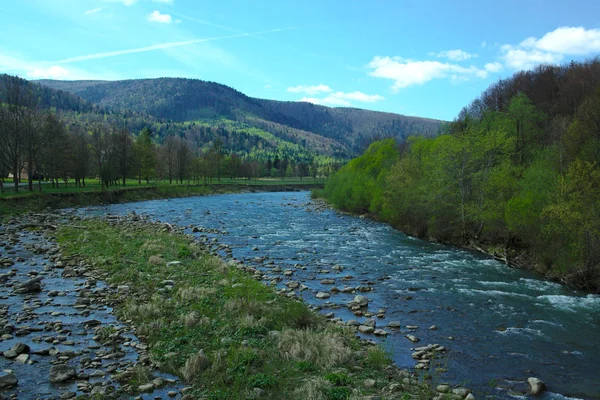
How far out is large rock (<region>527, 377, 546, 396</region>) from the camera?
449 inches

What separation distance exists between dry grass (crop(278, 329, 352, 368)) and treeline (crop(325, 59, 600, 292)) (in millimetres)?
17550

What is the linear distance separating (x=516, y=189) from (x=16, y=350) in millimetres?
33708

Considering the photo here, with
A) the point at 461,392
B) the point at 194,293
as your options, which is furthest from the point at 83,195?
the point at 461,392

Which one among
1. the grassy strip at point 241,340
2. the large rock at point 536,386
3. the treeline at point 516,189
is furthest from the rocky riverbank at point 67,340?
the treeline at point 516,189

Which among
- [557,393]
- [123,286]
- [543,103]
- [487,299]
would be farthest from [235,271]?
[543,103]

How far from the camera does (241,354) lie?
456 inches

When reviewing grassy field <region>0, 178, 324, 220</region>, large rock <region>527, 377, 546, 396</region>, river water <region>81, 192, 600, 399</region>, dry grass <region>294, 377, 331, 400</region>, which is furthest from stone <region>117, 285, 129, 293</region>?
grassy field <region>0, 178, 324, 220</region>

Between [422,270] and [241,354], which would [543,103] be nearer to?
[422,270]

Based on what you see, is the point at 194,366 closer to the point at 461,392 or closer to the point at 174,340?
the point at 174,340

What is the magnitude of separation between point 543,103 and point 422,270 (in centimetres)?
5159

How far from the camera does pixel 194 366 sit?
10.9 meters

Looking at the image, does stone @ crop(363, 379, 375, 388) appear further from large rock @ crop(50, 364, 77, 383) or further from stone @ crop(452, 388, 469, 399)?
large rock @ crop(50, 364, 77, 383)

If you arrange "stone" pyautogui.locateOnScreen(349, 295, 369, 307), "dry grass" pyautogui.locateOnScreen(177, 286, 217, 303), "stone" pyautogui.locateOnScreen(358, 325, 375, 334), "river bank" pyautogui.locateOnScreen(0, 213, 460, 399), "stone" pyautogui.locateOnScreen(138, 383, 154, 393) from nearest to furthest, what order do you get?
"stone" pyautogui.locateOnScreen(138, 383, 154, 393)
"river bank" pyautogui.locateOnScreen(0, 213, 460, 399)
"stone" pyautogui.locateOnScreen(358, 325, 375, 334)
"dry grass" pyautogui.locateOnScreen(177, 286, 217, 303)
"stone" pyautogui.locateOnScreen(349, 295, 369, 307)

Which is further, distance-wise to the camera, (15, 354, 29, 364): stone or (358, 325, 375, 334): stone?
(358, 325, 375, 334): stone
